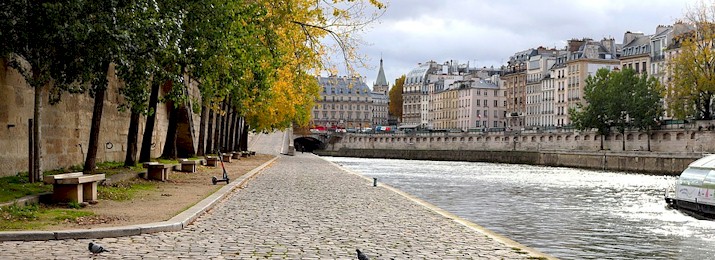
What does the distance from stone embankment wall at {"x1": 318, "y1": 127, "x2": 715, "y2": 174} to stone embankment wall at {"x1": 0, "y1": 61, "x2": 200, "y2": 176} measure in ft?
151

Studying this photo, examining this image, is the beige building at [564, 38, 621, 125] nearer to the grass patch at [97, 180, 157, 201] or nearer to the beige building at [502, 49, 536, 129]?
the beige building at [502, 49, 536, 129]

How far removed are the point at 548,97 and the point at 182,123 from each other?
118 meters

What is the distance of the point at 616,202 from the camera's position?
33.8 meters

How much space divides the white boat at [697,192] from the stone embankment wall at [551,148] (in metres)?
40.7

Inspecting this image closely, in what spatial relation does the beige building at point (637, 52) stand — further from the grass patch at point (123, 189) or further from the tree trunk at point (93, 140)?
the tree trunk at point (93, 140)

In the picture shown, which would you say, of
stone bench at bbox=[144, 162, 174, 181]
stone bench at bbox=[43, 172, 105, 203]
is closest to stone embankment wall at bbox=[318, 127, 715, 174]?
stone bench at bbox=[144, 162, 174, 181]

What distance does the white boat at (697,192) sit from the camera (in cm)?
2758

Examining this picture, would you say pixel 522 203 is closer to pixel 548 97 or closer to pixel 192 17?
pixel 192 17

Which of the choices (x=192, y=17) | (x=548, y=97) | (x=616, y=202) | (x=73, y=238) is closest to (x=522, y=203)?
(x=616, y=202)

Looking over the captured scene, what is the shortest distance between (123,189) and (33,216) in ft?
25.1

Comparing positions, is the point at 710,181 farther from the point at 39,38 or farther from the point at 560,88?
the point at 560,88

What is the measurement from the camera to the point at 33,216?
16453mm

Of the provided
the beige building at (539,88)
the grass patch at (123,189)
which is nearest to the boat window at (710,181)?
the grass patch at (123,189)

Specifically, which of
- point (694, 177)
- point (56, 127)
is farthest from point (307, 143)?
point (56, 127)
